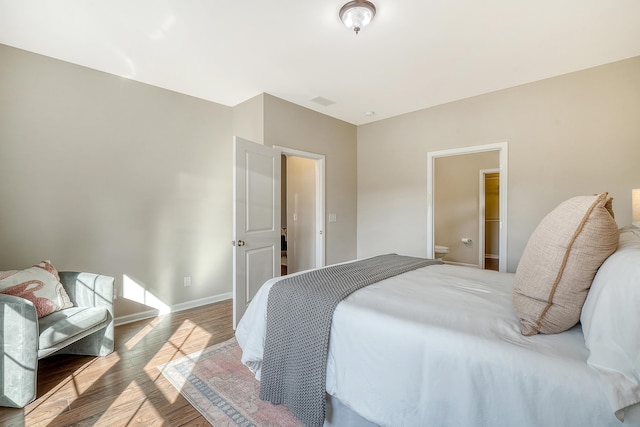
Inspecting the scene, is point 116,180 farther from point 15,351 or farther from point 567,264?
point 567,264

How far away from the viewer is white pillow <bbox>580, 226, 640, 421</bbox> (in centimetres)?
81

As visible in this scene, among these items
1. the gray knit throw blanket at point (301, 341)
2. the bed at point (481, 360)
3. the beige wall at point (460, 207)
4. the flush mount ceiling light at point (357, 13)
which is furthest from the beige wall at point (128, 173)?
the bed at point (481, 360)

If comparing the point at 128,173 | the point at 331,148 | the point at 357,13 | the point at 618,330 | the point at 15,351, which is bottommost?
the point at 15,351

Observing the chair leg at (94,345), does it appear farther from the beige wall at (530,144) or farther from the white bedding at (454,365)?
the beige wall at (530,144)

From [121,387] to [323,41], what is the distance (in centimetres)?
301

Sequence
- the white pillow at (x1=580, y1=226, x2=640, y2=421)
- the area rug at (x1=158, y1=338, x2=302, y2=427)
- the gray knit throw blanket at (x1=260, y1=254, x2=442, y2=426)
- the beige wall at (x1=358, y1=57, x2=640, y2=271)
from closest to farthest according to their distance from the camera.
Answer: the white pillow at (x1=580, y1=226, x2=640, y2=421), the gray knit throw blanket at (x1=260, y1=254, x2=442, y2=426), the area rug at (x1=158, y1=338, x2=302, y2=427), the beige wall at (x1=358, y1=57, x2=640, y2=271)

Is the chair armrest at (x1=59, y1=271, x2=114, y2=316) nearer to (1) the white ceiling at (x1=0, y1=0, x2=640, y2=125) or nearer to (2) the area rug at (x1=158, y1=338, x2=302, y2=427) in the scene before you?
(2) the area rug at (x1=158, y1=338, x2=302, y2=427)

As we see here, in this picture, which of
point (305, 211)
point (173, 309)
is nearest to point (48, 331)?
point (173, 309)

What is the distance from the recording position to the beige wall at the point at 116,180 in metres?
2.56

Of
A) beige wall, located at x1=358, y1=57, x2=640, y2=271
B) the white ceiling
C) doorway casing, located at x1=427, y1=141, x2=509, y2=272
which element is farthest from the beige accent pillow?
doorway casing, located at x1=427, y1=141, x2=509, y2=272

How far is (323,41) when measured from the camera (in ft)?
7.95

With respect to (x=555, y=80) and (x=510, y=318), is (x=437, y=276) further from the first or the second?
(x=555, y=80)

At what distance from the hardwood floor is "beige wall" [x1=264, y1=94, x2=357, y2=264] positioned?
2.11 meters

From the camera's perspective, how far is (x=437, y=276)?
2.07m
